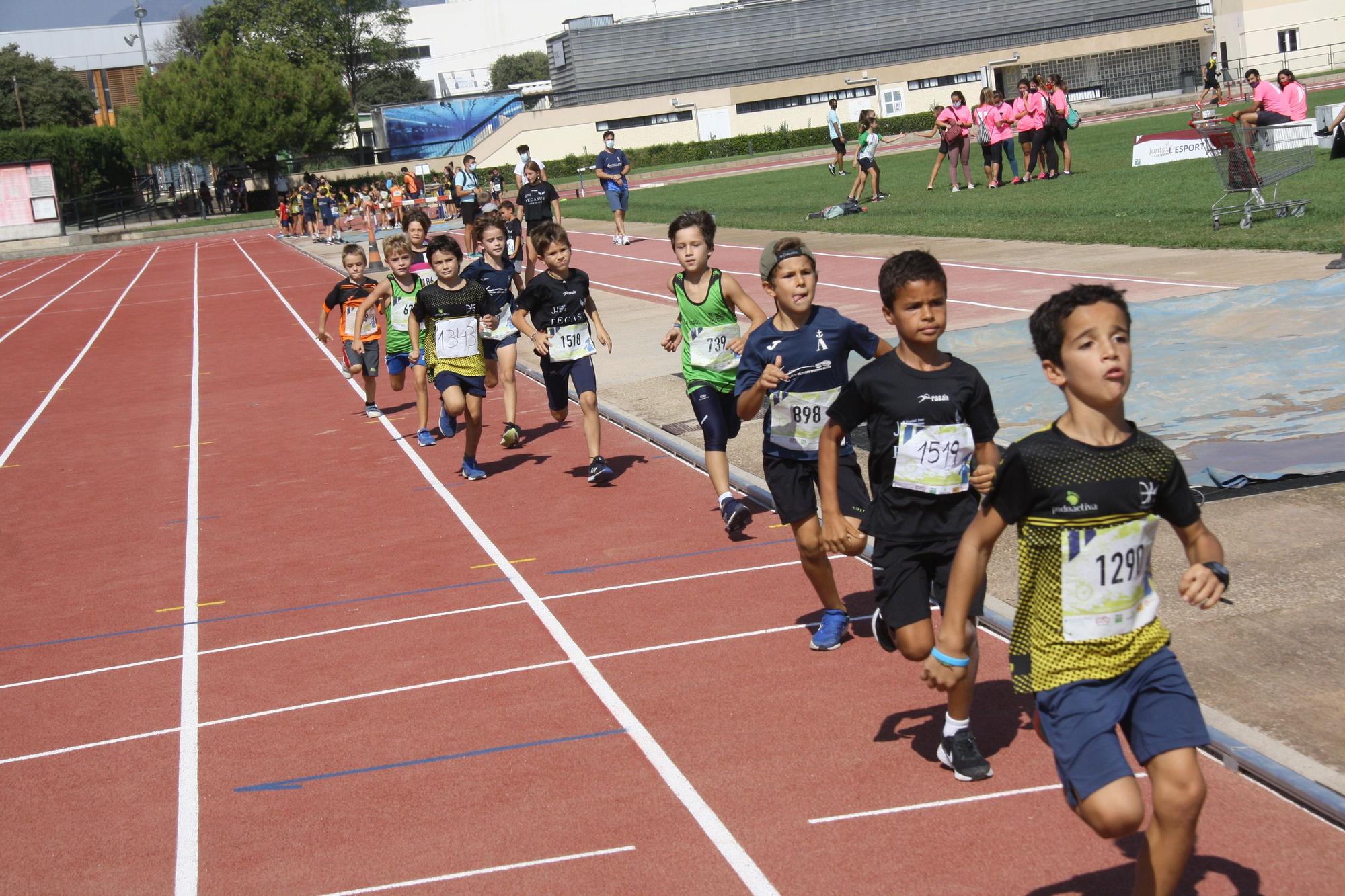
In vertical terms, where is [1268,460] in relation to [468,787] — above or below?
above

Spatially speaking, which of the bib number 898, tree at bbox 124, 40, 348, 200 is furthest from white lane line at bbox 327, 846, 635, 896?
tree at bbox 124, 40, 348, 200

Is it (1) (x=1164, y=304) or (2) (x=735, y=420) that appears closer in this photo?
(2) (x=735, y=420)

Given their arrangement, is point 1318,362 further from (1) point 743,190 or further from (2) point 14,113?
(2) point 14,113

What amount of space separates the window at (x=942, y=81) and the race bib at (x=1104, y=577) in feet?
274

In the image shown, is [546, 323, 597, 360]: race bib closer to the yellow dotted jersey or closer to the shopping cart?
the yellow dotted jersey

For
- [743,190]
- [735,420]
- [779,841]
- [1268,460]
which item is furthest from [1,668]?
[743,190]

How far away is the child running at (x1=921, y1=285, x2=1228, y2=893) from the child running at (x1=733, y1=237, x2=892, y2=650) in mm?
2278

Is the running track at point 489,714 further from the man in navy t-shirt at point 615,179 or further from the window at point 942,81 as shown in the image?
the window at point 942,81

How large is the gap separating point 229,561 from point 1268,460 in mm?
6551

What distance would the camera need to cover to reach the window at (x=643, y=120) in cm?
8125

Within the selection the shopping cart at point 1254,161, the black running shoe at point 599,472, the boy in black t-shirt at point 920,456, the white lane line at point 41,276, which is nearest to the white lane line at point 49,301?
the white lane line at point 41,276

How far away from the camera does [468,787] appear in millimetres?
5398

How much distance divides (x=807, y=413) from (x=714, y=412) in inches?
77.1

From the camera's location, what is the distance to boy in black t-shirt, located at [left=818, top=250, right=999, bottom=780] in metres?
4.84
